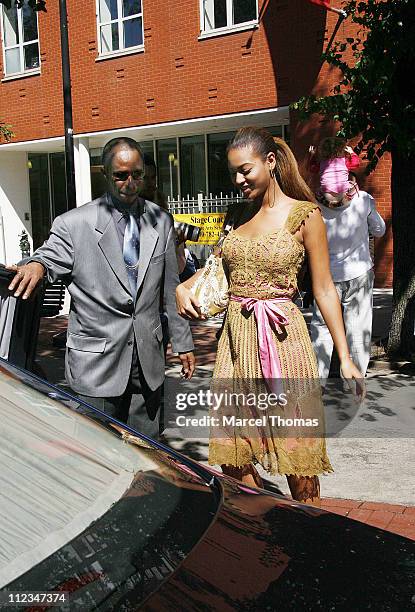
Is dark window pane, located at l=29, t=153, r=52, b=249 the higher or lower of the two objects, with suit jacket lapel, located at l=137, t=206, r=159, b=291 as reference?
higher

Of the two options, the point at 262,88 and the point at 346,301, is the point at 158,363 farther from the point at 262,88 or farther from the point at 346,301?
the point at 262,88

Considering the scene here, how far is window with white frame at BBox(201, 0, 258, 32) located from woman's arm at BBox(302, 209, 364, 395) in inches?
519

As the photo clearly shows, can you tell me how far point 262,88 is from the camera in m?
15.6

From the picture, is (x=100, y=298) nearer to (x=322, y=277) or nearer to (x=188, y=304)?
(x=188, y=304)

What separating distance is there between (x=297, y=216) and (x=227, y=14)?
13840 millimetres

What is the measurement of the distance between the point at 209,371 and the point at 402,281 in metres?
2.30

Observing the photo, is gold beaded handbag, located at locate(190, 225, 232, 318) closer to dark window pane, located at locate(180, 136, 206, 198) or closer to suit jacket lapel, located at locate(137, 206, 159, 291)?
suit jacket lapel, located at locate(137, 206, 159, 291)

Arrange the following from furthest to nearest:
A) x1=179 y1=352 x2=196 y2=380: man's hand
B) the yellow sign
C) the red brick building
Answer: the red brick building < the yellow sign < x1=179 y1=352 x2=196 y2=380: man's hand

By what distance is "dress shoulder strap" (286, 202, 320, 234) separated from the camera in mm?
3424

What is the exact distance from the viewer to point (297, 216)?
3.43 metres

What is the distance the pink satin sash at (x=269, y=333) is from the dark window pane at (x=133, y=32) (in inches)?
613

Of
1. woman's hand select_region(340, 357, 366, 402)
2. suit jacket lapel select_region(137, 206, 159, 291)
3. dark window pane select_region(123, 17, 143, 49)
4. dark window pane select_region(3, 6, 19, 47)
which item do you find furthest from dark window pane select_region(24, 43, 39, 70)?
woman's hand select_region(340, 357, 366, 402)

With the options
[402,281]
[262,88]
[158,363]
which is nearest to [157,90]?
[262,88]

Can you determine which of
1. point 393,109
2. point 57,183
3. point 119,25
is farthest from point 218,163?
point 393,109
